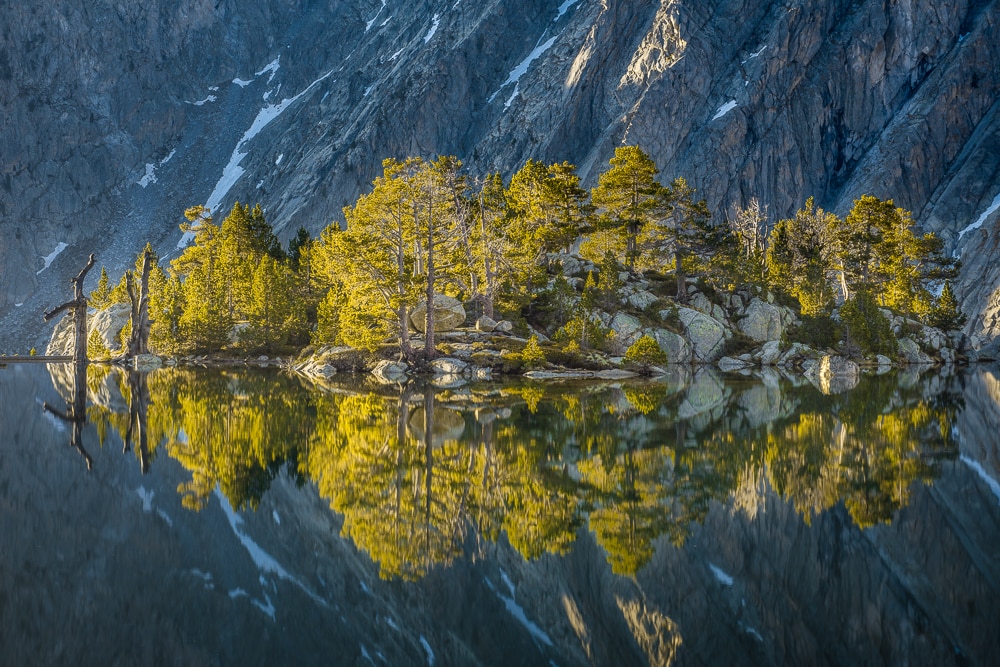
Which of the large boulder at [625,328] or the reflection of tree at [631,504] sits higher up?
the large boulder at [625,328]

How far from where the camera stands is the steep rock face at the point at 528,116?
13188 cm

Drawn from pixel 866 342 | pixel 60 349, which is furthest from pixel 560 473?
pixel 60 349

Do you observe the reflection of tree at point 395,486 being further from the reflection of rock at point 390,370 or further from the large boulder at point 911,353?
the large boulder at point 911,353

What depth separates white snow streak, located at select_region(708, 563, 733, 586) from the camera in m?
7.68

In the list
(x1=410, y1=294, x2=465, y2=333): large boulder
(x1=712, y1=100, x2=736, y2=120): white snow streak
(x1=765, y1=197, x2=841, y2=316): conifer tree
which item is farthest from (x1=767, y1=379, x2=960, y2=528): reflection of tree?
(x1=712, y1=100, x2=736, y2=120): white snow streak

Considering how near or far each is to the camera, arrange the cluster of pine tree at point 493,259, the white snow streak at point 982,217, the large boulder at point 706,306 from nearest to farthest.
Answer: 1. the cluster of pine tree at point 493,259
2. the large boulder at point 706,306
3. the white snow streak at point 982,217

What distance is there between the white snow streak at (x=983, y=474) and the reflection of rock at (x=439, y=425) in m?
9.07

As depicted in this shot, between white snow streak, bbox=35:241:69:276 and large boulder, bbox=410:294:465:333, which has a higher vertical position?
white snow streak, bbox=35:241:69:276

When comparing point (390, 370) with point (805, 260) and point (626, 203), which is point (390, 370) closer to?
point (626, 203)

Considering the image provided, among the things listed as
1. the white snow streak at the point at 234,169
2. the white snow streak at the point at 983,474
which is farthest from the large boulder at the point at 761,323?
the white snow streak at the point at 234,169

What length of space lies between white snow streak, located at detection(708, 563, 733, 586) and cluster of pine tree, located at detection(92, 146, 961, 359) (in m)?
33.0

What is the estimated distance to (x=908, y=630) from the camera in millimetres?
6508

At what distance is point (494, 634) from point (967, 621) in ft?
12.5

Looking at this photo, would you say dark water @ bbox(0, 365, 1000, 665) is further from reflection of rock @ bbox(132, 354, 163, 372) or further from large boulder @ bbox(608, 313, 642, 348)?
A: reflection of rock @ bbox(132, 354, 163, 372)
